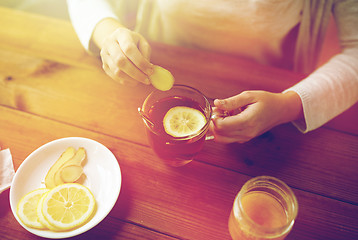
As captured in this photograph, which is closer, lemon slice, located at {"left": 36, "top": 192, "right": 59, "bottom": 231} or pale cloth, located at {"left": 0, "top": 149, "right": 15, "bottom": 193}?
lemon slice, located at {"left": 36, "top": 192, "right": 59, "bottom": 231}

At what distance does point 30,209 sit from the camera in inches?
29.2

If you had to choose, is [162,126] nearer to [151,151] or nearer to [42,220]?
[151,151]

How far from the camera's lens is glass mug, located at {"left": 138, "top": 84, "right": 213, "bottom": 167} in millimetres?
767

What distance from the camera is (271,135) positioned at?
99 centimetres

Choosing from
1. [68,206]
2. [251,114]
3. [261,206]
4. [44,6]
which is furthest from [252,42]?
[44,6]

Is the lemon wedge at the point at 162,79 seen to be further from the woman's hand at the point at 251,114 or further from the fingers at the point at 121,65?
the woman's hand at the point at 251,114

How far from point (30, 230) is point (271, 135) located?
2.57ft

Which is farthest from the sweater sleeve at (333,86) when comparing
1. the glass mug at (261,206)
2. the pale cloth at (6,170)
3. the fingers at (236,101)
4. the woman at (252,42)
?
the pale cloth at (6,170)

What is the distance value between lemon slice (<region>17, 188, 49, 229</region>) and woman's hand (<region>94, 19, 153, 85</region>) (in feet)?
1.35

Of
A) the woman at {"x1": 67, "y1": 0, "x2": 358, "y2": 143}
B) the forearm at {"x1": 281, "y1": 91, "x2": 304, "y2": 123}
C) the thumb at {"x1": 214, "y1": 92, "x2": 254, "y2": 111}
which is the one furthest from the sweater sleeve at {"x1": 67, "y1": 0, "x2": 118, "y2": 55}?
the forearm at {"x1": 281, "y1": 91, "x2": 304, "y2": 123}

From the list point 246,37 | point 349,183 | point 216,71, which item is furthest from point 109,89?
point 349,183

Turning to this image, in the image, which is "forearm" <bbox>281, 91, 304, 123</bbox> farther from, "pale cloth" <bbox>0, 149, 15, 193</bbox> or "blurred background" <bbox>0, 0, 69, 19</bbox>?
"blurred background" <bbox>0, 0, 69, 19</bbox>

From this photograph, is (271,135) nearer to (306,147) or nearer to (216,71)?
(306,147)

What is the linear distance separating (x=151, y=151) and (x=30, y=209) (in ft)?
1.24
